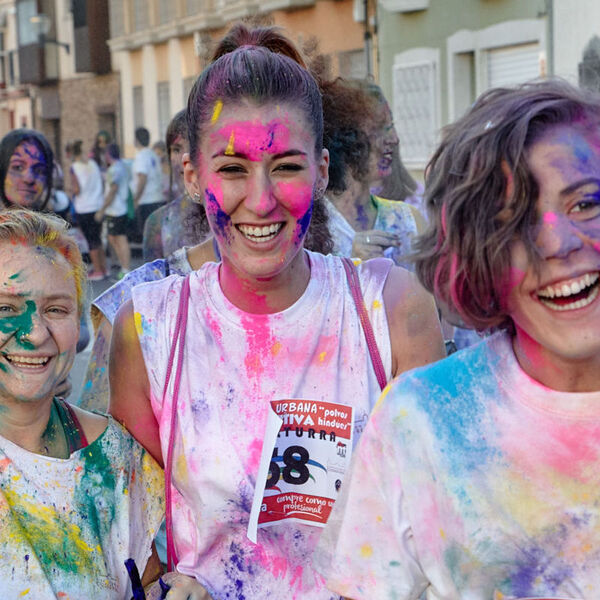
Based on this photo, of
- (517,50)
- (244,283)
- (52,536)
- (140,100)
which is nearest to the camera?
(52,536)

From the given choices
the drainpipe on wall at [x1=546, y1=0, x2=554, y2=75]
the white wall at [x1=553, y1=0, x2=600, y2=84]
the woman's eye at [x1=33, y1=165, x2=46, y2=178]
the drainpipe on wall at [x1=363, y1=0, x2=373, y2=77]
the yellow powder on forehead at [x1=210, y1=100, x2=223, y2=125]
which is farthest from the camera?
the drainpipe on wall at [x1=363, y1=0, x2=373, y2=77]

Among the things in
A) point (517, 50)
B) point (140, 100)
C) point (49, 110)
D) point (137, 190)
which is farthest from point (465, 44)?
point (49, 110)

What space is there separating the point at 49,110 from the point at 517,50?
966 inches

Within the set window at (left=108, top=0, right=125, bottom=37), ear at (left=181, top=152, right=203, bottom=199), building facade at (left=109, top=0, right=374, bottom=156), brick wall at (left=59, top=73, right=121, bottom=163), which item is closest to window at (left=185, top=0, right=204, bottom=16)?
building facade at (left=109, top=0, right=374, bottom=156)

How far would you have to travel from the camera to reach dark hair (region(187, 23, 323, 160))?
2730 mm

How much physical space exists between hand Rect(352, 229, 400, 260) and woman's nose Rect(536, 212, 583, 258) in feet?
7.88

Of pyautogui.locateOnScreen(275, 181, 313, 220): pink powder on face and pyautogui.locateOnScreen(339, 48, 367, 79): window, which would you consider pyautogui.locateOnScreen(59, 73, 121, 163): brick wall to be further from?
pyautogui.locateOnScreen(275, 181, 313, 220): pink powder on face

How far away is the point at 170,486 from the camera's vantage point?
106 inches

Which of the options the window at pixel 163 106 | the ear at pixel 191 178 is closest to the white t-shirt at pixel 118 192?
the window at pixel 163 106

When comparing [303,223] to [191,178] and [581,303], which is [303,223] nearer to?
[191,178]

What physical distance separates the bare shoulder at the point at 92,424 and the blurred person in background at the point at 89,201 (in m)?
13.2

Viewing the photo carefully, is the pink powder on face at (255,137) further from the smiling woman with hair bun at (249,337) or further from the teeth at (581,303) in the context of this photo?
the teeth at (581,303)

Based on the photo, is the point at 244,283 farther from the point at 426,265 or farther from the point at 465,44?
the point at 465,44

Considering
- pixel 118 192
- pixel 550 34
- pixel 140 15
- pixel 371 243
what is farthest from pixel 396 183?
pixel 140 15
